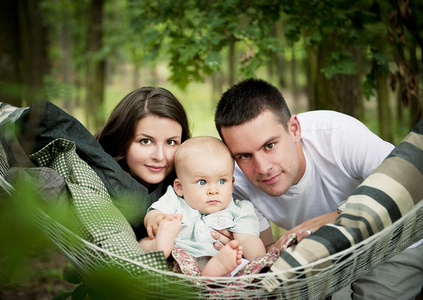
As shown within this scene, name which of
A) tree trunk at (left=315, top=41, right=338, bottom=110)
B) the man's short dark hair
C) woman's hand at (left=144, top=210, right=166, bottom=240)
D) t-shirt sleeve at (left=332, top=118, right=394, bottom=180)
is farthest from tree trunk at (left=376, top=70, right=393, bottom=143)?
woman's hand at (left=144, top=210, right=166, bottom=240)

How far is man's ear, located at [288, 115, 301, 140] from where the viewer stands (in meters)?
1.91

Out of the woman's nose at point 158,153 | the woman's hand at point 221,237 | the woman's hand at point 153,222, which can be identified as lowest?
the woman's hand at point 221,237

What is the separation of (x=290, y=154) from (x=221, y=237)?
0.49 metres

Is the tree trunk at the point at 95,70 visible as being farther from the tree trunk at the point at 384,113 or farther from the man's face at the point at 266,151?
the man's face at the point at 266,151

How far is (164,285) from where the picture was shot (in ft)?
3.98

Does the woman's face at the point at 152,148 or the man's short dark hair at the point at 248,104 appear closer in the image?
the man's short dark hair at the point at 248,104

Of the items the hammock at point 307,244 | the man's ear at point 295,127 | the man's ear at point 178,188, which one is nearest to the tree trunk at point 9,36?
the hammock at point 307,244

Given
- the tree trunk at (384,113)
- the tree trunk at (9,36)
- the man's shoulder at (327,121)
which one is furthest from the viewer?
the tree trunk at (384,113)

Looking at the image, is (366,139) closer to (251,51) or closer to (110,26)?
(251,51)

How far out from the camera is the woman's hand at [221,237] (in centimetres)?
166

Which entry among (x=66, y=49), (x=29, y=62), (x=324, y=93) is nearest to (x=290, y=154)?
(x=29, y=62)

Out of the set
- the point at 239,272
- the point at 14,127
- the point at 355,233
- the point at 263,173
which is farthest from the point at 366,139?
the point at 14,127

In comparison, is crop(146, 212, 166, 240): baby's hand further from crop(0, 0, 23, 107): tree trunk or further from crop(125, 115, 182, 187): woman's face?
crop(0, 0, 23, 107): tree trunk

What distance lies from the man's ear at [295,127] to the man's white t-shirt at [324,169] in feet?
0.26
